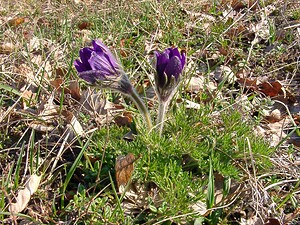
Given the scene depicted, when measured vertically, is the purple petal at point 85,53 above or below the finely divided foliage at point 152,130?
above

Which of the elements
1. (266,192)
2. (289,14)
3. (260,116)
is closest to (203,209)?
(266,192)

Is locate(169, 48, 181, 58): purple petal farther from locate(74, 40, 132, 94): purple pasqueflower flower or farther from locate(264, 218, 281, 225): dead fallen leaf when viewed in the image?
locate(264, 218, 281, 225): dead fallen leaf

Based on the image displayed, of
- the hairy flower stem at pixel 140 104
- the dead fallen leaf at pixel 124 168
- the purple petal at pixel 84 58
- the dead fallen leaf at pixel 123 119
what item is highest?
the purple petal at pixel 84 58

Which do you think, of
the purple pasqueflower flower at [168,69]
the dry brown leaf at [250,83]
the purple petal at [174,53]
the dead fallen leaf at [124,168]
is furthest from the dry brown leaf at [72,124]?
the dry brown leaf at [250,83]

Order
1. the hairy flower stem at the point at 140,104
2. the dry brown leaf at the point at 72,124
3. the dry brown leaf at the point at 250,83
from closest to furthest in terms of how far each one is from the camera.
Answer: the hairy flower stem at the point at 140,104
the dry brown leaf at the point at 72,124
the dry brown leaf at the point at 250,83

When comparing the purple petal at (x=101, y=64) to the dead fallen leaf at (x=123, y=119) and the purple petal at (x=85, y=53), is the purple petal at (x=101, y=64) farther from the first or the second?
the dead fallen leaf at (x=123, y=119)

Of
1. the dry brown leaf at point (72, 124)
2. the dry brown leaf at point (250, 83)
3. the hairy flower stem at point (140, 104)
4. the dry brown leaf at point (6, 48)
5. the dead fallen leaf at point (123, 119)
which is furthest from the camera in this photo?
the dry brown leaf at point (6, 48)

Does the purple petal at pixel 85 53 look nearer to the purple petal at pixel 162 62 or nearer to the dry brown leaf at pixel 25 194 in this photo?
the purple petal at pixel 162 62

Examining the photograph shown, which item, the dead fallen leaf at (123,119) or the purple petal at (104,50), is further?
the dead fallen leaf at (123,119)

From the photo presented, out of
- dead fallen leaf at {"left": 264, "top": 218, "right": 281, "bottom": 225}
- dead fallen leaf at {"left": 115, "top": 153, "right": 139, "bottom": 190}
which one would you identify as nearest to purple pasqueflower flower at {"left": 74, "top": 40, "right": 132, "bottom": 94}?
dead fallen leaf at {"left": 115, "top": 153, "right": 139, "bottom": 190}
